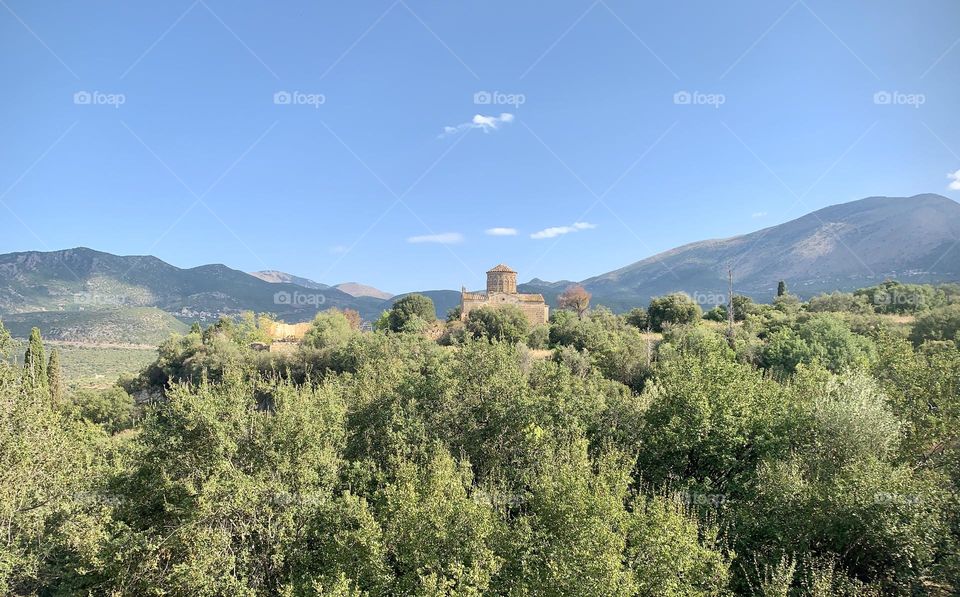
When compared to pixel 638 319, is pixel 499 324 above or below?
below

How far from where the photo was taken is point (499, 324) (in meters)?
66.1

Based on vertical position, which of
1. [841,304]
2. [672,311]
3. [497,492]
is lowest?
[497,492]

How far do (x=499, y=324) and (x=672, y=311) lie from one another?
2620 centimetres

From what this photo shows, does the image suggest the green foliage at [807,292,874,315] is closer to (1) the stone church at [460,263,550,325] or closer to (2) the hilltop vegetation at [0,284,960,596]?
(1) the stone church at [460,263,550,325]

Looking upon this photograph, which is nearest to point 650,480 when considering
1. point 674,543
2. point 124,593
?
point 674,543

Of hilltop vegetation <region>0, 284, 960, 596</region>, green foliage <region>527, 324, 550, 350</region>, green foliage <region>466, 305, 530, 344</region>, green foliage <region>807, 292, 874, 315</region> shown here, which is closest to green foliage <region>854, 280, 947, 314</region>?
green foliage <region>807, 292, 874, 315</region>

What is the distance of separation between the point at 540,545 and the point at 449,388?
11.0m

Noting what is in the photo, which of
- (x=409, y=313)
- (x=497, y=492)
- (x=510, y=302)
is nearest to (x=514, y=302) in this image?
(x=510, y=302)

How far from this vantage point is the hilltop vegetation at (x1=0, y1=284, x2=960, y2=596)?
44.6 ft

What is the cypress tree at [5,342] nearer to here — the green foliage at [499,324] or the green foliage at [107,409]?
the green foliage at [107,409]

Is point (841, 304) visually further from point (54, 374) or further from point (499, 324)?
point (54, 374)

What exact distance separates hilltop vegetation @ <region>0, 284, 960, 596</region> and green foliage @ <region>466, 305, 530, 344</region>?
38.0m

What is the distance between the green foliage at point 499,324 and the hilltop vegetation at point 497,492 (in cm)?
3803

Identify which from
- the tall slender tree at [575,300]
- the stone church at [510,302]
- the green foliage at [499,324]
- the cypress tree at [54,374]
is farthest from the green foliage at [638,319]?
the cypress tree at [54,374]
